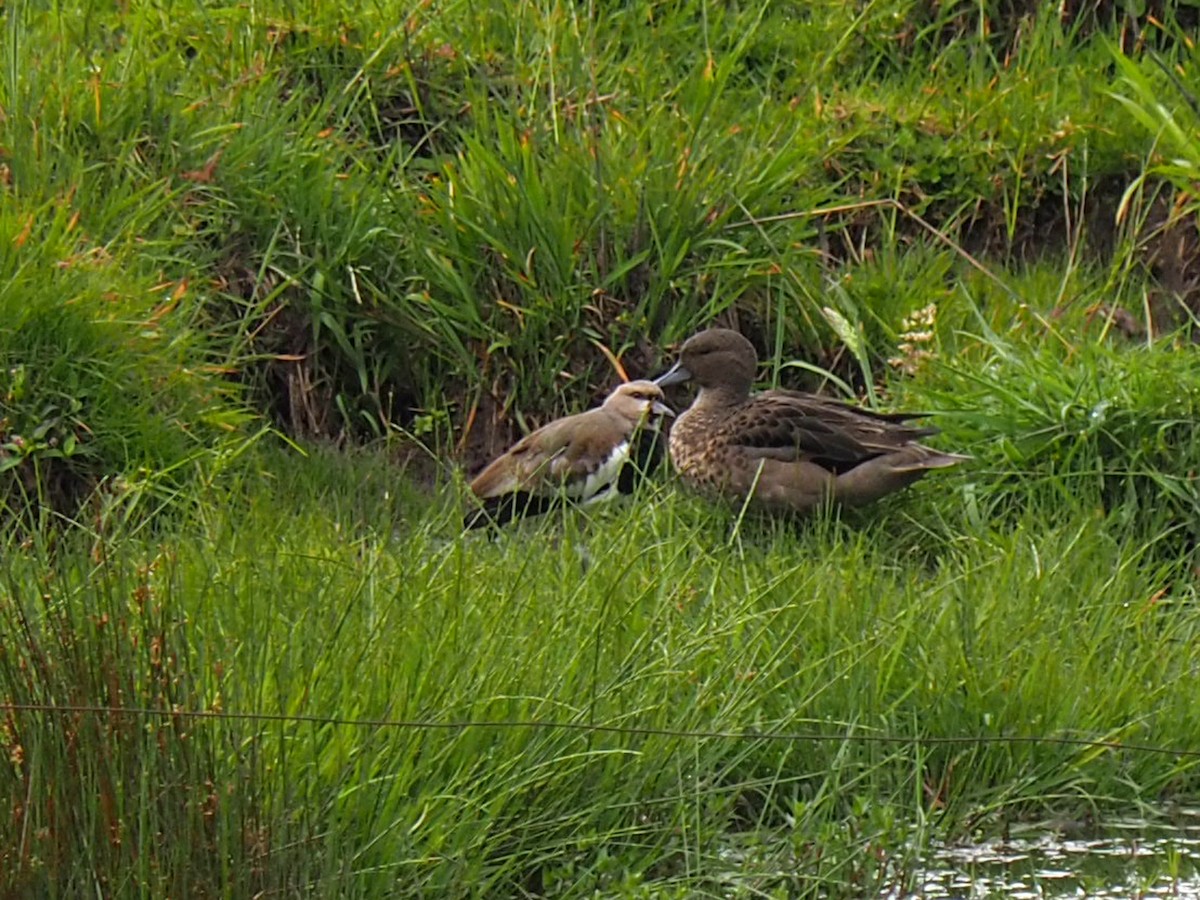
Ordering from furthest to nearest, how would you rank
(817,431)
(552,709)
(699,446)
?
(699,446) → (817,431) → (552,709)

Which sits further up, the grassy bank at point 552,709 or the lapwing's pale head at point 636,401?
the grassy bank at point 552,709

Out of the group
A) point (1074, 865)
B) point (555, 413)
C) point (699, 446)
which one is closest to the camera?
point (1074, 865)

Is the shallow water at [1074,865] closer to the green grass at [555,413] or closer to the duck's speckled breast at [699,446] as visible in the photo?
the green grass at [555,413]

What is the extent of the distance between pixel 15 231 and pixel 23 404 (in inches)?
20.0

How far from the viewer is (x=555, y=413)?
706 cm

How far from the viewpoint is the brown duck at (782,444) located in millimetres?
5992

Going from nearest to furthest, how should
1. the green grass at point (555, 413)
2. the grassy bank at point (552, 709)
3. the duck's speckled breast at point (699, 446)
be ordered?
the grassy bank at point (552, 709) → the green grass at point (555, 413) → the duck's speckled breast at point (699, 446)

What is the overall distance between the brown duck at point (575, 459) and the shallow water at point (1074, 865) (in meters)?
1.95

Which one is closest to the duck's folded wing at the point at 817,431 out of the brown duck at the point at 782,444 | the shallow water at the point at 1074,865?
the brown duck at the point at 782,444

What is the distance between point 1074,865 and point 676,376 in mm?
2477

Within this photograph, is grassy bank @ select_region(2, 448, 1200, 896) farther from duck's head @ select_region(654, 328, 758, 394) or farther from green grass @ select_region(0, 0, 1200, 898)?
duck's head @ select_region(654, 328, 758, 394)

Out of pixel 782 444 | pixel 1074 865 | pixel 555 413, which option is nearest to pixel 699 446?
pixel 782 444

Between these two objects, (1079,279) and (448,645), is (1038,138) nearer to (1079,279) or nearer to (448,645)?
(1079,279)

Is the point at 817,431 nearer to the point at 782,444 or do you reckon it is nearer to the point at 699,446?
the point at 782,444
